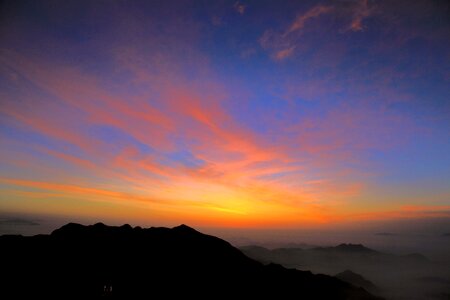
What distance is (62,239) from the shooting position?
124375 millimetres

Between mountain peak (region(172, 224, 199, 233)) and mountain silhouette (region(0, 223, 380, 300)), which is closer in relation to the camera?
mountain silhouette (region(0, 223, 380, 300))

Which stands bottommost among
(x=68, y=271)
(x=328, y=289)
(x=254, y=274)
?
(x=328, y=289)

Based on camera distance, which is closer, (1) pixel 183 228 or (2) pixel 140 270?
(2) pixel 140 270

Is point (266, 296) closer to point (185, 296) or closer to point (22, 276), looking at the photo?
point (185, 296)

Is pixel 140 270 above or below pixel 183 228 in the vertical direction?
below

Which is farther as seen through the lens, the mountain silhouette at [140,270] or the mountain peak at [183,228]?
the mountain peak at [183,228]

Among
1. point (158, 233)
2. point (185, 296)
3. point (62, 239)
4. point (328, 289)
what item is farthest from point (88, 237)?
point (328, 289)

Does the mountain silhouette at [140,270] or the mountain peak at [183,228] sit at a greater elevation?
the mountain peak at [183,228]

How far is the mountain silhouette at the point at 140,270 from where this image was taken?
92.9 m

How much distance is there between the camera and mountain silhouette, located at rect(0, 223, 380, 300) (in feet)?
305

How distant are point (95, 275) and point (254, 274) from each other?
8199cm

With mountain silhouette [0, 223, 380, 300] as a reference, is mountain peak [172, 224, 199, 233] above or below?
above

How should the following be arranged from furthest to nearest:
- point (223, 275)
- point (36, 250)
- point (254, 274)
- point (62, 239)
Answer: point (254, 274) → point (223, 275) → point (62, 239) → point (36, 250)

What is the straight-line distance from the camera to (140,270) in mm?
121250
